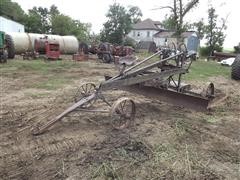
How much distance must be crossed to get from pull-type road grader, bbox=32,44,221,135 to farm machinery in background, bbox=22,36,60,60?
440 inches

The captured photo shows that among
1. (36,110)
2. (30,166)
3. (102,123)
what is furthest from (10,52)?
(30,166)

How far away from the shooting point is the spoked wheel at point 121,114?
520 cm

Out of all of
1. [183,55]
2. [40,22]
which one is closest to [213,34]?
[40,22]

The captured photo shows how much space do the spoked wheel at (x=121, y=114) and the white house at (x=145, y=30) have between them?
63.8 meters

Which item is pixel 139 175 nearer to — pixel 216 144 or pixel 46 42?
pixel 216 144

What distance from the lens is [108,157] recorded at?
4.26m

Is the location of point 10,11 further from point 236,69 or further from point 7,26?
point 236,69

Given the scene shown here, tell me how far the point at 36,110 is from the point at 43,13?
57.9 metres

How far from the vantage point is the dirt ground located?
3967 mm

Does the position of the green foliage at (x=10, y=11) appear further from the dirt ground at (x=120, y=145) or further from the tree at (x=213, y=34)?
the dirt ground at (x=120, y=145)

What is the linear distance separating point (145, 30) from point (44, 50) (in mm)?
52548

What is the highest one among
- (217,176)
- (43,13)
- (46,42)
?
(43,13)

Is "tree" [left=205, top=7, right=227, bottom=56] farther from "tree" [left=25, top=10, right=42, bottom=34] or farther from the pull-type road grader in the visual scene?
the pull-type road grader

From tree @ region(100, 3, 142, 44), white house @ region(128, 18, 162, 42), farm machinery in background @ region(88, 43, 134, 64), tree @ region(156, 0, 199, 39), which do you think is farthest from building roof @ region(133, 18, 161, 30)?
farm machinery in background @ region(88, 43, 134, 64)
